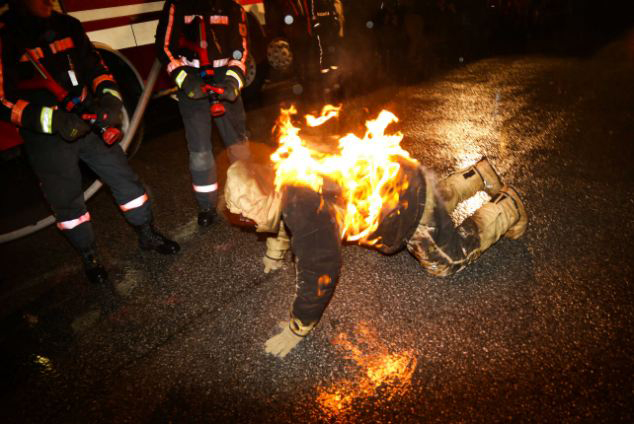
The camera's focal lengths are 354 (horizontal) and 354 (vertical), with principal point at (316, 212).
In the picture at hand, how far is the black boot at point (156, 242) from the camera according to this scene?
3.10 metres

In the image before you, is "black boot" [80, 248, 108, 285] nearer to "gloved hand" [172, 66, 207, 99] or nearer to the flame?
"gloved hand" [172, 66, 207, 99]

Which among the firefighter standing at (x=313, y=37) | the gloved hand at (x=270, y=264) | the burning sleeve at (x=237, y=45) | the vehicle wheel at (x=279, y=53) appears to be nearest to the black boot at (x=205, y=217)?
the gloved hand at (x=270, y=264)

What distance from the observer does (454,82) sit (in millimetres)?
7004

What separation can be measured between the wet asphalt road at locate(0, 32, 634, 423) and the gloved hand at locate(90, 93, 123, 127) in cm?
118

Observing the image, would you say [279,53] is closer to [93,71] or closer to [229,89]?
[229,89]

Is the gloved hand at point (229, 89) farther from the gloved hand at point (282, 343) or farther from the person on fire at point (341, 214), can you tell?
the gloved hand at point (282, 343)

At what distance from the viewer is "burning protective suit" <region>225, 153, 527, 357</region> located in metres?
1.79

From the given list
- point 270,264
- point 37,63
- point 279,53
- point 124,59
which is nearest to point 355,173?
point 270,264

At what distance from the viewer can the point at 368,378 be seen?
2068 millimetres

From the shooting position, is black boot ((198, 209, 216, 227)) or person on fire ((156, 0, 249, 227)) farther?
black boot ((198, 209, 216, 227))

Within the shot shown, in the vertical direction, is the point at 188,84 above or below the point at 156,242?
above

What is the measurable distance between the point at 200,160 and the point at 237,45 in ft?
3.50

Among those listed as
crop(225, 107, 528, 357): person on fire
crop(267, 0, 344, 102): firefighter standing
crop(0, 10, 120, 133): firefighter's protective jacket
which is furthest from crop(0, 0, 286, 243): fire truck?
crop(225, 107, 528, 357): person on fire

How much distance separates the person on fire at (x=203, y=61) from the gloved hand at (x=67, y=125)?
818 mm
